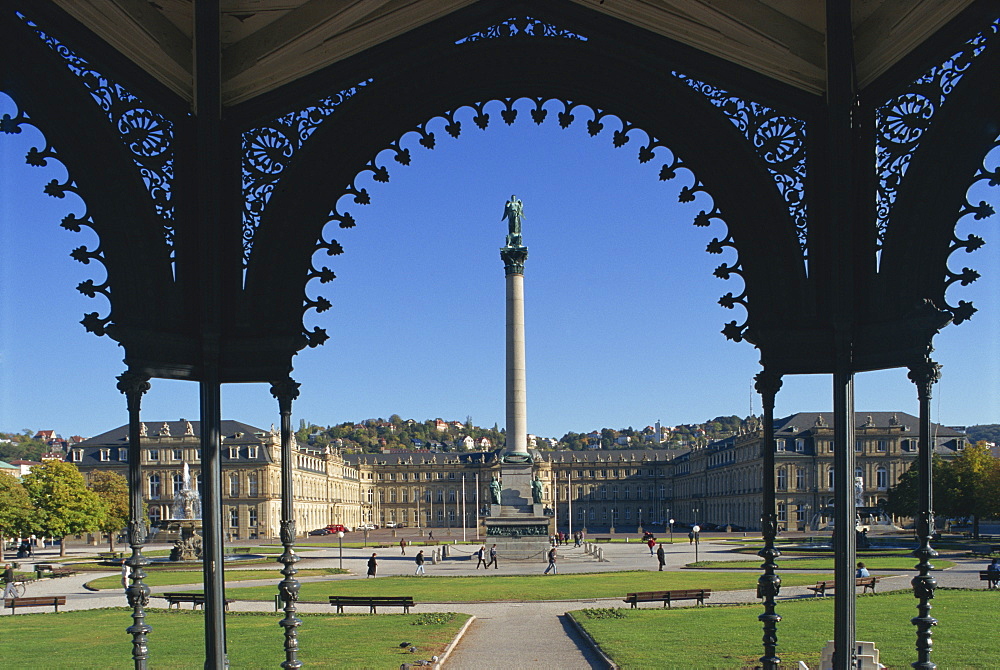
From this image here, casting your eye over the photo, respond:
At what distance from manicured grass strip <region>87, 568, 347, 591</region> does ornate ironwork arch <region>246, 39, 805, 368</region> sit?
1175 inches

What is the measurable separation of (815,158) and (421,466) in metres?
147

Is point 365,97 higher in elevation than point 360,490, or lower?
higher

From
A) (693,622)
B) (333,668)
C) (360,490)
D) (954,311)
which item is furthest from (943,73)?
(360,490)

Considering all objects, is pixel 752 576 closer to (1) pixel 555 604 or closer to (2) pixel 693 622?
(1) pixel 555 604

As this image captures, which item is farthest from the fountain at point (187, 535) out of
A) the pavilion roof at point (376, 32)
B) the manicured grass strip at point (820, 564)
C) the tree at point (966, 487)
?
the pavilion roof at point (376, 32)

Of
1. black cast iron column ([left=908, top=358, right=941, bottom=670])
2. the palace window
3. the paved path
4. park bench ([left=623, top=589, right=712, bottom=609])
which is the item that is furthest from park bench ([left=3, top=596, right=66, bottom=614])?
the palace window

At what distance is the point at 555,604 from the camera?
26125 millimetres

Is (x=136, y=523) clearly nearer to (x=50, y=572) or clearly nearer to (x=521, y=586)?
(x=521, y=586)

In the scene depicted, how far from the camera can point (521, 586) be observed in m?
32.5

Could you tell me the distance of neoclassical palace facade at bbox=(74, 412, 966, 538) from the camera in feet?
313

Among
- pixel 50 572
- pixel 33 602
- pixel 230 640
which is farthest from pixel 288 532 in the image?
pixel 50 572

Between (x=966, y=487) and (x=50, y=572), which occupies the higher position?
(x=966, y=487)

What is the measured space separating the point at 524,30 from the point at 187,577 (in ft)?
118

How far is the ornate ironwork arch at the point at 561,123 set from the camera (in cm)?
782
